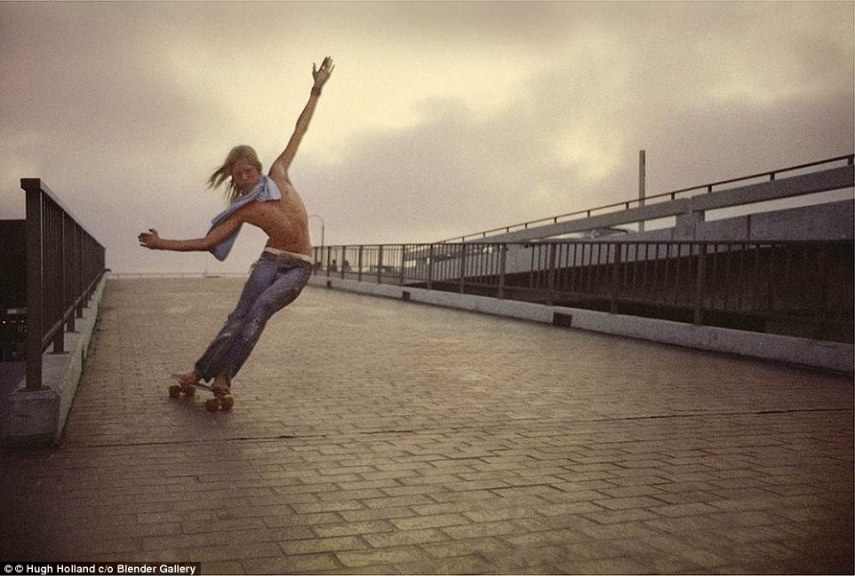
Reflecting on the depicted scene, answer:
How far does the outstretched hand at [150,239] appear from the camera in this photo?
16.0ft

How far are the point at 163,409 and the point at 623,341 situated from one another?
783 cm

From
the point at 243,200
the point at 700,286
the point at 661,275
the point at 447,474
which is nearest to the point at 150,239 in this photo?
the point at 243,200

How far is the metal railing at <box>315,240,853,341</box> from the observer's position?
1097cm

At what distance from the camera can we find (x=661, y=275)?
57.0ft

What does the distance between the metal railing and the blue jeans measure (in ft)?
21.7

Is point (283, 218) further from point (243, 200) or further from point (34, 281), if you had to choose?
point (34, 281)

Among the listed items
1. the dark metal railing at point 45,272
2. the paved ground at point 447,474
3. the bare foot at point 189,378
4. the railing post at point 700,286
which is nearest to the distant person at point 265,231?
the bare foot at point 189,378

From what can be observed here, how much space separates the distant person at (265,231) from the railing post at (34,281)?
977mm

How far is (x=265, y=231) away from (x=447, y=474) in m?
2.37

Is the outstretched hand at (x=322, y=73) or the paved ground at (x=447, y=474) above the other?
the outstretched hand at (x=322, y=73)

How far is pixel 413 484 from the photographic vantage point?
395 centimetres

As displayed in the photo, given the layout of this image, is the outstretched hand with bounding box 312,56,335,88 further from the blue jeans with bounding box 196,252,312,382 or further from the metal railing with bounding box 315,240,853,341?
the metal railing with bounding box 315,240,853,341

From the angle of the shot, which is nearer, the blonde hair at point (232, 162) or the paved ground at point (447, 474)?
the paved ground at point (447, 474)

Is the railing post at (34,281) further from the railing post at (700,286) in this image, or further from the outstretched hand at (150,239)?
the railing post at (700,286)
